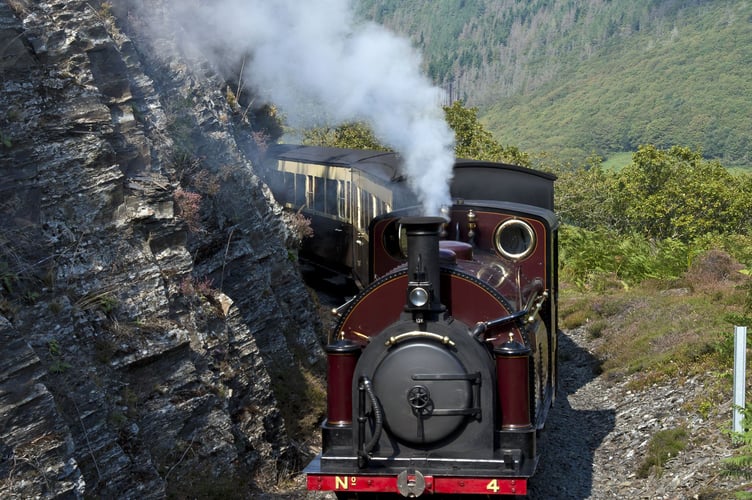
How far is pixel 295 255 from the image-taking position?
14.0 m

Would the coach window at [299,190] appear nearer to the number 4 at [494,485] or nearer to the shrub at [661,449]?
the shrub at [661,449]

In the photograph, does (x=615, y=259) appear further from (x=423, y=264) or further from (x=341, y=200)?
(x=423, y=264)

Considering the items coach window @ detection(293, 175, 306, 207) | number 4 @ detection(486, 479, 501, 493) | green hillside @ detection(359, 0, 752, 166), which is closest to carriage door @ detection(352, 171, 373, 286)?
coach window @ detection(293, 175, 306, 207)

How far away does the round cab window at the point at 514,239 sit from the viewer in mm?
9406

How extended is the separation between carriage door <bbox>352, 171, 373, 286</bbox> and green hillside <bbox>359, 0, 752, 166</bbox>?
74.1 metres

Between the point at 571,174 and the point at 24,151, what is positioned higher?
the point at 571,174

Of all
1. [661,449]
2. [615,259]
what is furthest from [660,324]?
[615,259]

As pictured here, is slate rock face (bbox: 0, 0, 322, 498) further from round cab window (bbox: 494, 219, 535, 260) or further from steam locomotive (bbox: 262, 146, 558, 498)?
round cab window (bbox: 494, 219, 535, 260)

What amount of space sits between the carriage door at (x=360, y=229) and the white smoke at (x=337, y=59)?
2.26m

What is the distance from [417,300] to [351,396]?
109cm

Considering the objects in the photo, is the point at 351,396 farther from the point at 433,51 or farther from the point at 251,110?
the point at 433,51

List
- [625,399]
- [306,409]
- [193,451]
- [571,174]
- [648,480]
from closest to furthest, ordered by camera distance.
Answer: [193,451] < [648,480] < [306,409] < [625,399] < [571,174]

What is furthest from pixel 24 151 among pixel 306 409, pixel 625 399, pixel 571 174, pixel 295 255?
pixel 571 174

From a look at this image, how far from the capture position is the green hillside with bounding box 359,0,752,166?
98062 millimetres
